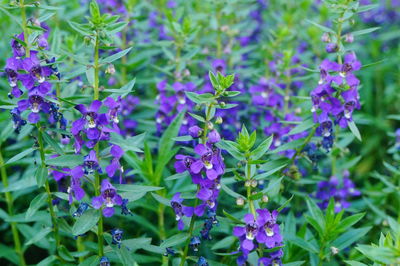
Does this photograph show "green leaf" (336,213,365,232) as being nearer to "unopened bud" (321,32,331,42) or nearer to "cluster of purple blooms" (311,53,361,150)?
"cluster of purple blooms" (311,53,361,150)

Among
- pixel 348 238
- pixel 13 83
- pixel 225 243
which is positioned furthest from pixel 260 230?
pixel 13 83

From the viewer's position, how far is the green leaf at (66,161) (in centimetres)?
326

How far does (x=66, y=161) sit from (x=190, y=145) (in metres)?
1.49

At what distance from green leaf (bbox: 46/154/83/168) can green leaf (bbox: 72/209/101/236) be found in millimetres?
344

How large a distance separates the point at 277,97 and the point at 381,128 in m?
2.57

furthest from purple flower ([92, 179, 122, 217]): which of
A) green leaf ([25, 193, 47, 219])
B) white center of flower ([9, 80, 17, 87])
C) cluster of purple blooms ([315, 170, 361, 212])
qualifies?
cluster of purple blooms ([315, 170, 361, 212])

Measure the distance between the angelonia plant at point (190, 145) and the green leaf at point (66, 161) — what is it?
0.01m

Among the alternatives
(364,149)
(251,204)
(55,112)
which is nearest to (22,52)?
(55,112)

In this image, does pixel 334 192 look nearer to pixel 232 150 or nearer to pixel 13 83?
pixel 232 150

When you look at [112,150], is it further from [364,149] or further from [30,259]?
[364,149]

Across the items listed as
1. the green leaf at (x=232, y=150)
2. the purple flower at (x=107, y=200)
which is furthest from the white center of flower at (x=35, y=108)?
the green leaf at (x=232, y=150)

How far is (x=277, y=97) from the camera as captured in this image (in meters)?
5.25

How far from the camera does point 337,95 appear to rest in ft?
12.9

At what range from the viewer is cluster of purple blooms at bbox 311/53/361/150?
12.5 ft
